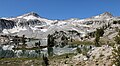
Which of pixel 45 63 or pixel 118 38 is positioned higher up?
pixel 118 38

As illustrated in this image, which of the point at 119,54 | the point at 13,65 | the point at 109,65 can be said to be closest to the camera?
the point at 119,54

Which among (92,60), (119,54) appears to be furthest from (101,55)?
(119,54)

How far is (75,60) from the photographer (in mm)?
66125

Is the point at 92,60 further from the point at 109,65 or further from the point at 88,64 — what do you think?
the point at 109,65

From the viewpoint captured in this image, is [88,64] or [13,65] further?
[13,65]

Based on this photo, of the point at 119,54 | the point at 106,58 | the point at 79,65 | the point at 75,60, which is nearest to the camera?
the point at 119,54

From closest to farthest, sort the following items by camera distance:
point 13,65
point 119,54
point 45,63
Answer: point 119,54, point 45,63, point 13,65

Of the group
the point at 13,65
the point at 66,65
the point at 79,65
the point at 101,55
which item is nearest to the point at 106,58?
the point at 101,55

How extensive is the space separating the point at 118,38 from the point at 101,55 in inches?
587

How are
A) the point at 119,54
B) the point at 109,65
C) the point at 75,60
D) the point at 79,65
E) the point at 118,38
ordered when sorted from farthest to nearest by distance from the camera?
1. the point at 75,60
2. the point at 79,65
3. the point at 109,65
4. the point at 118,38
5. the point at 119,54

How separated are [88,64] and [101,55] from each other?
3.60m

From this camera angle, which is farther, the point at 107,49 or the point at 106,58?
the point at 107,49

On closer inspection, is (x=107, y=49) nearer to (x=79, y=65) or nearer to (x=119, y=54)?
(x=79, y=65)

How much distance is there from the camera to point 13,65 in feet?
321
